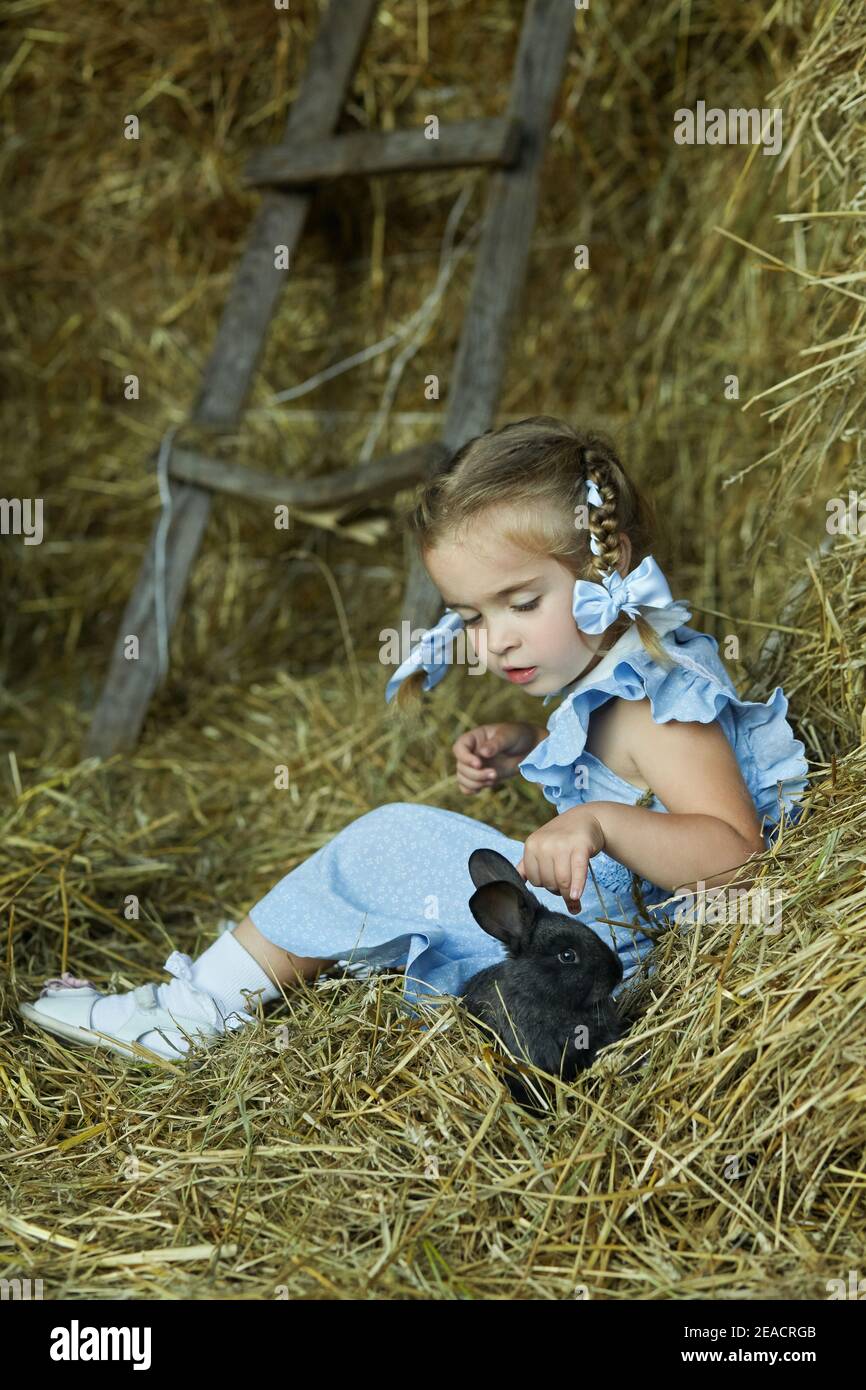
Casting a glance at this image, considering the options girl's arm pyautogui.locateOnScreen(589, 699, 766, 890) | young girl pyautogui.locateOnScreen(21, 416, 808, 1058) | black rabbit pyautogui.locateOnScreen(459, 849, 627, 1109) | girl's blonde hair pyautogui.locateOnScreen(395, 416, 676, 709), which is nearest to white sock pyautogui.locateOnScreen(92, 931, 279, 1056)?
young girl pyautogui.locateOnScreen(21, 416, 808, 1058)

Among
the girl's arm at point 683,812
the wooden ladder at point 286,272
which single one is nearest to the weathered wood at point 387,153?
the wooden ladder at point 286,272

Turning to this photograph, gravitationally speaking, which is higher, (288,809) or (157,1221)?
(288,809)

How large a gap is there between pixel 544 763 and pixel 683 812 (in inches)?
10.0

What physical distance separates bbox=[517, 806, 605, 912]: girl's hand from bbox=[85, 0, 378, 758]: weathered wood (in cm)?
197

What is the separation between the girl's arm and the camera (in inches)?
78.4

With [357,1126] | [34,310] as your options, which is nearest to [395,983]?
[357,1126]

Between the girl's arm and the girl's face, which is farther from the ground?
the girl's face

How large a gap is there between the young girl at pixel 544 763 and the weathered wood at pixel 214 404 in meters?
1.40

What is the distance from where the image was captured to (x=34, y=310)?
463cm

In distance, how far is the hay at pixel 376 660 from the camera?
5.60 feet

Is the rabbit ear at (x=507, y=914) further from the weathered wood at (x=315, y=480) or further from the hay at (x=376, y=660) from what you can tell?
the weathered wood at (x=315, y=480)

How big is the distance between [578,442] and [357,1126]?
115 centimetres

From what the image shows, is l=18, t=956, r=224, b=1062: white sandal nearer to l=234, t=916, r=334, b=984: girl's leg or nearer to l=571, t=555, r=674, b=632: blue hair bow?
l=234, t=916, r=334, b=984: girl's leg
